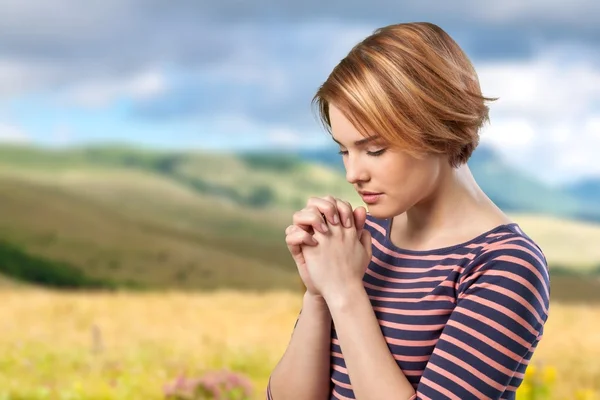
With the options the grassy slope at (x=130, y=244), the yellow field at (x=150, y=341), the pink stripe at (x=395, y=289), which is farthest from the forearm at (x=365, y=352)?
the grassy slope at (x=130, y=244)

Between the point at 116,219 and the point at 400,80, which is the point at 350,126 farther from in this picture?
the point at 116,219

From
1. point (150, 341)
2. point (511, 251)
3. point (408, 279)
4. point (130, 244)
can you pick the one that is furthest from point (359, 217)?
point (130, 244)

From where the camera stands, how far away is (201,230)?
6691mm

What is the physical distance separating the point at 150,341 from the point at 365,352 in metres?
3.06

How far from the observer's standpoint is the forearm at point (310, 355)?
56.8 inches

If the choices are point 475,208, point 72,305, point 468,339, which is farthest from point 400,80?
point 72,305

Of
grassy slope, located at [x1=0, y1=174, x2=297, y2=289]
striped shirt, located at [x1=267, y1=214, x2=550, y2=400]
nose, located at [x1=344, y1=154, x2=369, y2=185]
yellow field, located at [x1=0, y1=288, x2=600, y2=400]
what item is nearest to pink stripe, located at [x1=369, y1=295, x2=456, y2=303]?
striped shirt, located at [x1=267, y1=214, x2=550, y2=400]

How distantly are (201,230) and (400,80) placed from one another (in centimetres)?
556

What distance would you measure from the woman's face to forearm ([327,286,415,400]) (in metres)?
0.15

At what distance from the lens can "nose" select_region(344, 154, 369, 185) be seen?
50.2 inches

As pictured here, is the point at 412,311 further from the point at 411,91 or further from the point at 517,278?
the point at 411,91

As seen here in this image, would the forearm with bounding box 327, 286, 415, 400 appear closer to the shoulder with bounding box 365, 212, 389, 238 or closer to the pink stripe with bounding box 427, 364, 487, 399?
the pink stripe with bounding box 427, 364, 487, 399

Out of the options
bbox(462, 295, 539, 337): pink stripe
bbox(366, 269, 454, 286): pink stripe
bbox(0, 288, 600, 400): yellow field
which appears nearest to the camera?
bbox(462, 295, 539, 337): pink stripe

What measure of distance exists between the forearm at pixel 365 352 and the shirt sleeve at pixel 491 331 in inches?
1.8
